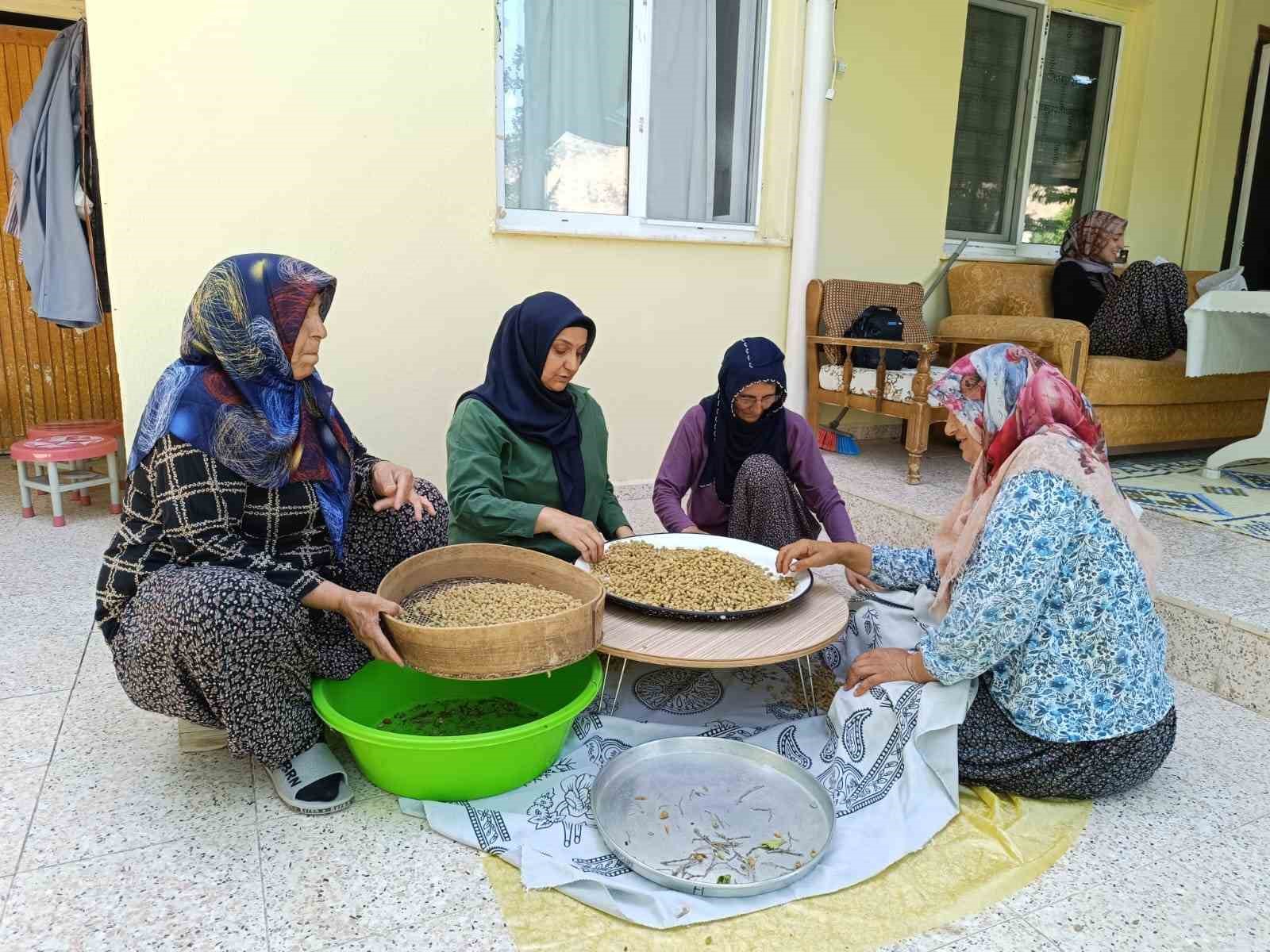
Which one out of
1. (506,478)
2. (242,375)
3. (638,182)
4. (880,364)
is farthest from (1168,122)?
(242,375)

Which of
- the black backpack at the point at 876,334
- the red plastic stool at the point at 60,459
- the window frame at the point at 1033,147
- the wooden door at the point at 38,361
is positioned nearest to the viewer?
the red plastic stool at the point at 60,459

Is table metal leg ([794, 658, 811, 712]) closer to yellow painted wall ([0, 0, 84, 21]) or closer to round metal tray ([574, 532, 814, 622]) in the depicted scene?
round metal tray ([574, 532, 814, 622])

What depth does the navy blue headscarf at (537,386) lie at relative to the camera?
2062 millimetres

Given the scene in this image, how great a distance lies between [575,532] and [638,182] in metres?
2.22

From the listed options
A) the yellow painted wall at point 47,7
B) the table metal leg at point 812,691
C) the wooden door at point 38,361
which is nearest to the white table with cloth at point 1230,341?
the table metal leg at point 812,691

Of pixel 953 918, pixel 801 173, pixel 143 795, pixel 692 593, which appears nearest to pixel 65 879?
pixel 143 795

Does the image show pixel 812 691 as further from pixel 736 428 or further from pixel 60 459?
pixel 60 459

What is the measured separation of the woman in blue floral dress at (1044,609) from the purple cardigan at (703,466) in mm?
734

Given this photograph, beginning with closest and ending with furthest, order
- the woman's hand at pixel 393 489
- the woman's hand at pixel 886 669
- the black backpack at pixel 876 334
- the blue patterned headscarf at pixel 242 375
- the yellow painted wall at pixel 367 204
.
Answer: the blue patterned headscarf at pixel 242 375 < the woman's hand at pixel 886 669 < the woman's hand at pixel 393 489 < the yellow painted wall at pixel 367 204 < the black backpack at pixel 876 334

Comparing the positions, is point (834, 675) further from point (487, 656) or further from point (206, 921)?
point (206, 921)

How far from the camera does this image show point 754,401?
92.8 inches

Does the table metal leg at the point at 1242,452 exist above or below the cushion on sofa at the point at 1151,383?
below

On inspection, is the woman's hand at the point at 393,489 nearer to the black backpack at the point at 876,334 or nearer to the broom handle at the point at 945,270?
the black backpack at the point at 876,334

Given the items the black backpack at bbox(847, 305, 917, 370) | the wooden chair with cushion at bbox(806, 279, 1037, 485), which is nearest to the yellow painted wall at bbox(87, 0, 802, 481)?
the wooden chair with cushion at bbox(806, 279, 1037, 485)
